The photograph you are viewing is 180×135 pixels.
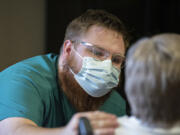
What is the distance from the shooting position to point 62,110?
4.34 ft

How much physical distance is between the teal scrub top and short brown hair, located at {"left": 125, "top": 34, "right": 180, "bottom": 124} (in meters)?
0.55

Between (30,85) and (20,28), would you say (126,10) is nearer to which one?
(20,28)

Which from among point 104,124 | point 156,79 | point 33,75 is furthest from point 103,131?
point 33,75

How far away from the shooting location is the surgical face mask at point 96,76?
4.21ft

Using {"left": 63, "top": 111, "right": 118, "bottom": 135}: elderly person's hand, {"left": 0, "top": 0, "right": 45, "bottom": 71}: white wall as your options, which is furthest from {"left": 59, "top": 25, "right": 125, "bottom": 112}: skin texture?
{"left": 0, "top": 0, "right": 45, "bottom": 71}: white wall

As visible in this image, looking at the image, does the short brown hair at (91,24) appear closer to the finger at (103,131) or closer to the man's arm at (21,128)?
the man's arm at (21,128)

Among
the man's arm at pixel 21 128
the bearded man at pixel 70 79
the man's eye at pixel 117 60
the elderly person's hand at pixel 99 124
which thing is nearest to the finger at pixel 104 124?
the elderly person's hand at pixel 99 124

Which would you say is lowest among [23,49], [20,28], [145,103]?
[23,49]

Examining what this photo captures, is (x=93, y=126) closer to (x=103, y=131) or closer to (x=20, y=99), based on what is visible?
(x=103, y=131)

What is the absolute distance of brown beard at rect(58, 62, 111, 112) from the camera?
1.35 meters

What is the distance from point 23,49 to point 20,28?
209mm

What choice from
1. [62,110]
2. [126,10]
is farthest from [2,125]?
[126,10]

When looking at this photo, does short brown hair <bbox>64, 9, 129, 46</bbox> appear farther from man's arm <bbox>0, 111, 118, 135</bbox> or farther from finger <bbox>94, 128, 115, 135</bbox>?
finger <bbox>94, 128, 115, 135</bbox>

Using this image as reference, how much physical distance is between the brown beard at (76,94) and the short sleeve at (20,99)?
0.20m
